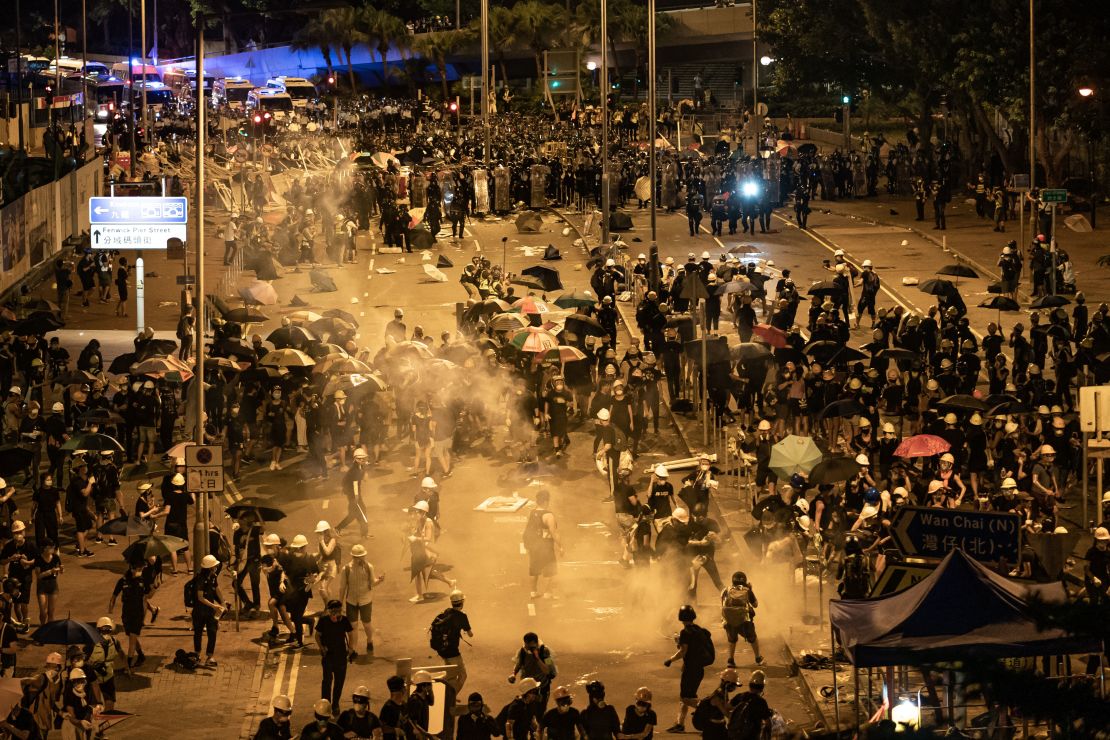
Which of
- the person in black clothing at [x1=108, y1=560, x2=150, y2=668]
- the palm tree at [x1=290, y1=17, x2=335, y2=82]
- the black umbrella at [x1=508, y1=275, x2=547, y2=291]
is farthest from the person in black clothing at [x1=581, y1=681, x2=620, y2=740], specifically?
the palm tree at [x1=290, y1=17, x2=335, y2=82]

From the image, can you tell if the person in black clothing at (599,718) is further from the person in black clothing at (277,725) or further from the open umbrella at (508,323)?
the open umbrella at (508,323)

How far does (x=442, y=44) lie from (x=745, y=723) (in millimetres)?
81400

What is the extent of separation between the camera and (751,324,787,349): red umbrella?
29.7m

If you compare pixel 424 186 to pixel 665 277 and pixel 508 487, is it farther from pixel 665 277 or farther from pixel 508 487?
pixel 508 487

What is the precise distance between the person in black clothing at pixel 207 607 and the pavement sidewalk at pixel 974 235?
24839 mm

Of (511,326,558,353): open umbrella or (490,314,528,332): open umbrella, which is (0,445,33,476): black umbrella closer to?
(511,326,558,353): open umbrella

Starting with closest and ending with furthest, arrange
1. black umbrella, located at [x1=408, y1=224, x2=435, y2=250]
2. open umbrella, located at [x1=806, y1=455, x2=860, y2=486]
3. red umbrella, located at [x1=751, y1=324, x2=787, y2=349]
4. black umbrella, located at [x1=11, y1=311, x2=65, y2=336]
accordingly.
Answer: open umbrella, located at [x1=806, y1=455, x2=860, y2=486] → red umbrella, located at [x1=751, y1=324, x2=787, y2=349] → black umbrella, located at [x1=11, y1=311, x2=65, y2=336] → black umbrella, located at [x1=408, y1=224, x2=435, y2=250]

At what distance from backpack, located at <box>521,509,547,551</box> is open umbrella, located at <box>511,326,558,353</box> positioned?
7.58 m

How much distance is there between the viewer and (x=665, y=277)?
127 feet

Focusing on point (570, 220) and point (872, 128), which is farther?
point (872, 128)

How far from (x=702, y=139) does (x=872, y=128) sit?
1707 centimetres

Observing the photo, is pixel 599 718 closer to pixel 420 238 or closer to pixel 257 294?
pixel 257 294

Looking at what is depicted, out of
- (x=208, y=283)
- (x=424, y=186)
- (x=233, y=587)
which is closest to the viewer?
(x=233, y=587)

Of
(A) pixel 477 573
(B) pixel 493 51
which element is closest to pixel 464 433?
(A) pixel 477 573
